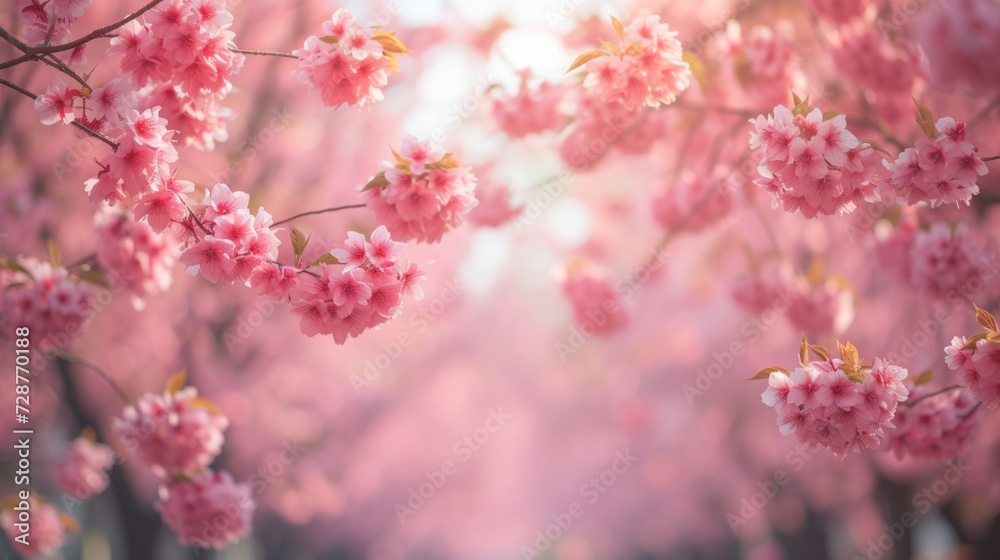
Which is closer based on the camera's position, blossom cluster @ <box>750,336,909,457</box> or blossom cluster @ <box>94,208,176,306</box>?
blossom cluster @ <box>750,336,909,457</box>

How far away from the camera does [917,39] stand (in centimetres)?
463

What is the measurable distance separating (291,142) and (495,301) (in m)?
7.32

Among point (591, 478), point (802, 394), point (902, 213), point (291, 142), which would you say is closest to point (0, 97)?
point (291, 142)

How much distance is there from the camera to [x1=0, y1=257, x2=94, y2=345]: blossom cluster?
11.6ft

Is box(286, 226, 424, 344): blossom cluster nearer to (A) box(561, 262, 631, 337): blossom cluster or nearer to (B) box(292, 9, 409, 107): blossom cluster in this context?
(B) box(292, 9, 409, 107): blossom cluster

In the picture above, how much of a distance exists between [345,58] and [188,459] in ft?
7.22

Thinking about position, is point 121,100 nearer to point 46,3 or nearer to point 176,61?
point 176,61

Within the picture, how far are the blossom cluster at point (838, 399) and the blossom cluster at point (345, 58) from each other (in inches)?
66.5

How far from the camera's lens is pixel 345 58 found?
260 centimetres

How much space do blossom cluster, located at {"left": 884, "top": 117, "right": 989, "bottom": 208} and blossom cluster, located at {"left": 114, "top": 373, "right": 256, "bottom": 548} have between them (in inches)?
121

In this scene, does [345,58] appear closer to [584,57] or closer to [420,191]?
[420,191]
